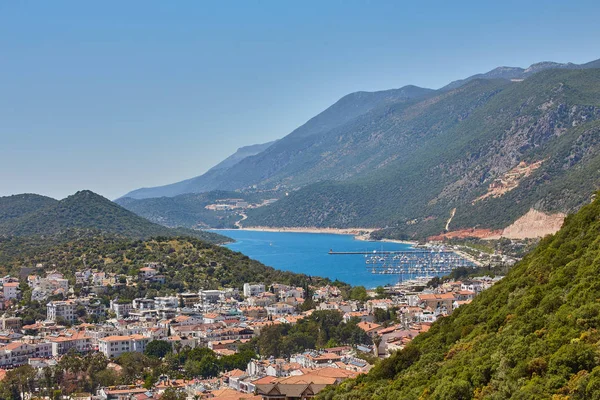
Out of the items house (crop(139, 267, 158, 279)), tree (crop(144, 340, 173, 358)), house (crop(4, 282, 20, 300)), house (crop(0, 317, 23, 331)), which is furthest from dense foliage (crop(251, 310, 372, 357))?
house (crop(4, 282, 20, 300))

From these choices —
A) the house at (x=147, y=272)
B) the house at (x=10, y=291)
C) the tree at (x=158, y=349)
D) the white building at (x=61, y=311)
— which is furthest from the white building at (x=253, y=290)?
the tree at (x=158, y=349)

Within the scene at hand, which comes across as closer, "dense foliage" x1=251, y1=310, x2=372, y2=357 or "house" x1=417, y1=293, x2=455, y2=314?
"dense foliage" x1=251, y1=310, x2=372, y2=357

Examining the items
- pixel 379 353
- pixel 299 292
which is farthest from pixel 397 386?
pixel 299 292

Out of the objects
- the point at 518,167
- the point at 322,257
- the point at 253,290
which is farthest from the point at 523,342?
the point at 518,167

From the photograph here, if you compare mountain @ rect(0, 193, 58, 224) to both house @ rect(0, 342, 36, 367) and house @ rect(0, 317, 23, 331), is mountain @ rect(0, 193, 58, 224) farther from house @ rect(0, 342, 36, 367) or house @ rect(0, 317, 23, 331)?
house @ rect(0, 342, 36, 367)

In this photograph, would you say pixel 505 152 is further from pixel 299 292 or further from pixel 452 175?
pixel 299 292

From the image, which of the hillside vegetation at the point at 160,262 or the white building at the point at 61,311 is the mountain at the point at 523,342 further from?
the hillside vegetation at the point at 160,262
